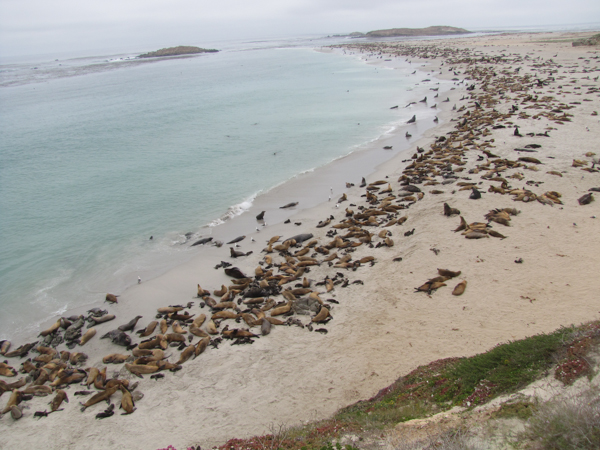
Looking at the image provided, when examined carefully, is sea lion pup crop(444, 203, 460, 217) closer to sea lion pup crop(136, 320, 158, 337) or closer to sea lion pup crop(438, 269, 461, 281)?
sea lion pup crop(438, 269, 461, 281)

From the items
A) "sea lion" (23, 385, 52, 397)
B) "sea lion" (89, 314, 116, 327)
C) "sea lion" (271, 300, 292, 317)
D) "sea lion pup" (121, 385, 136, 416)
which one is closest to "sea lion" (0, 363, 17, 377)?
"sea lion" (23, 385, 52, 397)

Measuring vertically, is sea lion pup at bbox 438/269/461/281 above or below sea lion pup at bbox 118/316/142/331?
above

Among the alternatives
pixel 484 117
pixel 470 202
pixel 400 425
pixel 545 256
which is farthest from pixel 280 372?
pixel 484 117

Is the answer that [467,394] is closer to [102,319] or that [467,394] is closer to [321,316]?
[321,316]

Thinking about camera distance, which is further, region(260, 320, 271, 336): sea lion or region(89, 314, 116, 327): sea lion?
region(89, 314, 116, 327): sea lion

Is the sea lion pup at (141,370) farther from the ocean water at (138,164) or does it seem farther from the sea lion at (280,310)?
the ocean water at (138,164)

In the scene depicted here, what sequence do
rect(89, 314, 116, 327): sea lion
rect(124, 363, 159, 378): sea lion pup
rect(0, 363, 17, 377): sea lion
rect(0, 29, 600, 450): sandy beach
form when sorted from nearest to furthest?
rect(0, 29, 600, 450): sandy beach, rect(124, 363, 159, 378): sea lion pup, rect(0, 363, 17, 377): sea lion, rect(89, 314, 116, 327): sea lion

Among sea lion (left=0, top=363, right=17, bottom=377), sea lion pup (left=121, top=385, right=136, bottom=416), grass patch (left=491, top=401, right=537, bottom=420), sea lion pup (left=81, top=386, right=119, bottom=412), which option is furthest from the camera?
sea lion (left=0, top=363, right=17, bottom=377)
